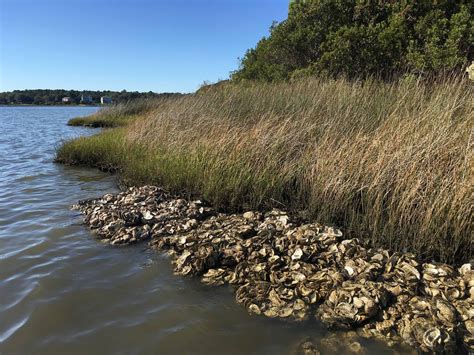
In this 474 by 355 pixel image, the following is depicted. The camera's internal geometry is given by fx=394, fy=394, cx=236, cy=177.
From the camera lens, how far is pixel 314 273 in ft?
13.6

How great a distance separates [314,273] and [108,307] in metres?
2.11

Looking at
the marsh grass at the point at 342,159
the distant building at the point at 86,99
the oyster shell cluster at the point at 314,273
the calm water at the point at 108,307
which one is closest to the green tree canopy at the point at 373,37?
the marsh grass at the point at 342,159

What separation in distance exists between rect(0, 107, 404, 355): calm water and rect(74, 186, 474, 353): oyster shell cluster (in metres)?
0.20

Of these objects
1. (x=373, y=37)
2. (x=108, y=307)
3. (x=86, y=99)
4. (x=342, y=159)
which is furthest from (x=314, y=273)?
(x=86, y=99)


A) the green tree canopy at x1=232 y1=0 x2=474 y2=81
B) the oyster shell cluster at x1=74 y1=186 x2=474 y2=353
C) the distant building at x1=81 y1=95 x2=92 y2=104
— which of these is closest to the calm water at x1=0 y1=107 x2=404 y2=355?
the oyster shell cluster at x1=74 y1=186 x2=474 y2=353

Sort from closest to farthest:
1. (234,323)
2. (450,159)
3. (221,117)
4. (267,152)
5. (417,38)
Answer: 1. (234,323)
2. (450,159)
3. (267,152)
4. (221,117)
5. (417,38)

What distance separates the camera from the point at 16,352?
3191mm

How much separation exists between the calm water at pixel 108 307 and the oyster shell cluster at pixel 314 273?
0.20 meters

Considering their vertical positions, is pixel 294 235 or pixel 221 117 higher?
pixel 221 117

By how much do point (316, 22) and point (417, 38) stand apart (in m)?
3.42

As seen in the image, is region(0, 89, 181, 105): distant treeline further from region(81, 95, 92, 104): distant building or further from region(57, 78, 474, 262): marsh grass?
region(57, 78, 474, 262): marsh grass

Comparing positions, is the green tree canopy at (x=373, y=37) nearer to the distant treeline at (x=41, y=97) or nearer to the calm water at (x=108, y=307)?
the calm water at (x=108, y=307)

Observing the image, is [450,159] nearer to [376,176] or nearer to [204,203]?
[376,176]

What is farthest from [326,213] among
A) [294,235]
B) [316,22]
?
[316,22]
